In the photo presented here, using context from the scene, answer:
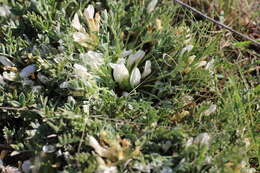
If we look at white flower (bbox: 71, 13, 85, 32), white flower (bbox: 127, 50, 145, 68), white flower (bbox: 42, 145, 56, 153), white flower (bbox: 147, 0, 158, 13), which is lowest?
white flower (bbox: 42, 145, 56, 153)

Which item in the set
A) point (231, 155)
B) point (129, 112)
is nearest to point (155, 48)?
point (129, 112)

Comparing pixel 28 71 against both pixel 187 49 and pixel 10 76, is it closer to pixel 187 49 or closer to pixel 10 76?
pixel 10 76

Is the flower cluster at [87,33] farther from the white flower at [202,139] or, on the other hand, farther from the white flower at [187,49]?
the white flower at [202,139]

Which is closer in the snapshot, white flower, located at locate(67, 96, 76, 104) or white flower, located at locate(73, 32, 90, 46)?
white flower, located at locate(67, 96, 76, 104)

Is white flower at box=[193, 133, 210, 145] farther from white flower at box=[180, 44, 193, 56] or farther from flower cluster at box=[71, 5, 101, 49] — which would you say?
flower cluster at box=[71, 5, 101, 49]

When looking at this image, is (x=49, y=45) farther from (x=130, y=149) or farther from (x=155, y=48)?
(x=130, y=149)

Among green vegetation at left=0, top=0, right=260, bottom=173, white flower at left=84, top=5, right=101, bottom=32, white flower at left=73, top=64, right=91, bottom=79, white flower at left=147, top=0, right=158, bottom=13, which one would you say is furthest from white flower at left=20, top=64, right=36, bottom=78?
white flower at left=147, top=0, right=158, bottom=13

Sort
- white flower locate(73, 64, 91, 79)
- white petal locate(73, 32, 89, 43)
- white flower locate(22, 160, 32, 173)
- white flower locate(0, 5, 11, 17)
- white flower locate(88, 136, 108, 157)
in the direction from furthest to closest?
1. white flower locate(0, 5, 11, 17)
2. white petal locate(73, 32, 89, 43)
3. white flower locate(73, 64, 91, 79)
4. white flower locate(22, 160, 32, 173)
5. white flower locate(88, 136, 108, 157)
